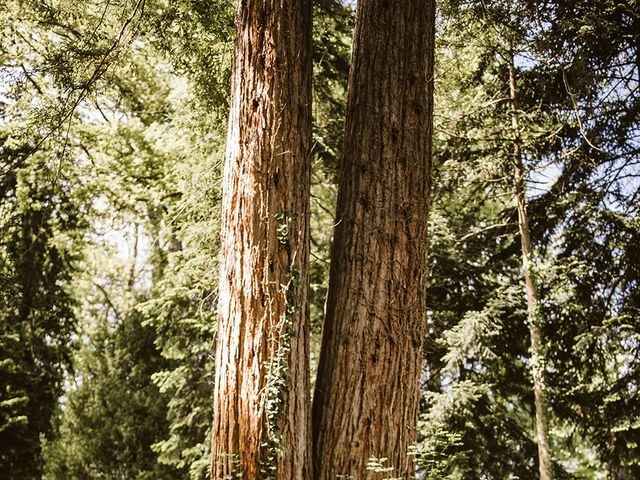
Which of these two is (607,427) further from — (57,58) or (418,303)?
(57,58)

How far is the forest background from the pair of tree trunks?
8.01 feet

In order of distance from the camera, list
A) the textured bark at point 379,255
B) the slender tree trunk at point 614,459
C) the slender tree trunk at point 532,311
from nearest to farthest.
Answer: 1. the textured bark at point 379,255
2. the slender tree trunk at point 532,311
3. the slender tree trunk at point 614,459

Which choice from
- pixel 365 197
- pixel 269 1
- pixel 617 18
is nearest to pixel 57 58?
pixel 269 1

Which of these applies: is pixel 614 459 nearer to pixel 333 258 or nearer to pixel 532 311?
pixel 532 311

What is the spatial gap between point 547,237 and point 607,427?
10.3ft

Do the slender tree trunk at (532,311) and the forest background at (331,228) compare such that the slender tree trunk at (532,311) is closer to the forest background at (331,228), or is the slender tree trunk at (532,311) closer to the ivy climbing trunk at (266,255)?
the forest background at (331,228)

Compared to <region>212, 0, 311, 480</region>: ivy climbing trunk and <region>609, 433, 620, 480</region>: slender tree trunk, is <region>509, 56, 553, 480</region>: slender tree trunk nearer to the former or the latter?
<region>609, 433, 620, 480</region>: slender tree trunk

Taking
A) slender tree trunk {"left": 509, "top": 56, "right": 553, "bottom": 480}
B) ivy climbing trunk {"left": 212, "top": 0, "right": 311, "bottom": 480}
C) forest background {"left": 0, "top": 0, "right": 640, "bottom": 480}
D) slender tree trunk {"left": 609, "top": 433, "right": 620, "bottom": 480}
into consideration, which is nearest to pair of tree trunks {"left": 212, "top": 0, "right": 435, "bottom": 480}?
ivy climbing trunk {"left": 212, "top": 0, "right": 311, "bottom": 480}

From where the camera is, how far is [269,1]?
3551 mm

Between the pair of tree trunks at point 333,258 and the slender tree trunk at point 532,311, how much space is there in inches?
232

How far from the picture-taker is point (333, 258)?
3.62 m

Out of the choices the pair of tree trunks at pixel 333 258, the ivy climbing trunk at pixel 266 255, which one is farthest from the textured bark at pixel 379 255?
the ivy climbing trunk at pixel 266 255

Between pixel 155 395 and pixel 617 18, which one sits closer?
pixel 617 18

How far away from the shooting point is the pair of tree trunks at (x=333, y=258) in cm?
312
